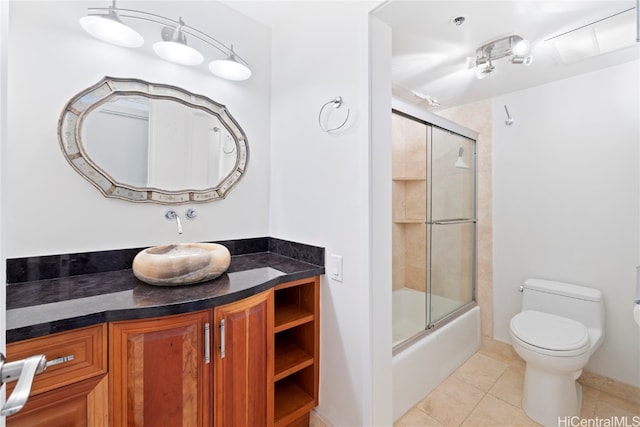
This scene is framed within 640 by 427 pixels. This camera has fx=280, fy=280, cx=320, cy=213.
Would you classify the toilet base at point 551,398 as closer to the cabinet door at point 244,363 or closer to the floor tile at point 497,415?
the floor tile at point 497,415

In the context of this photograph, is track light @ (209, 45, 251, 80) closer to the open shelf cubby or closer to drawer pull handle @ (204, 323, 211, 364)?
the open shelf cubby

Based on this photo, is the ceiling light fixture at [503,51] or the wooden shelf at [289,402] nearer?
the wooden shelf at [289,402]

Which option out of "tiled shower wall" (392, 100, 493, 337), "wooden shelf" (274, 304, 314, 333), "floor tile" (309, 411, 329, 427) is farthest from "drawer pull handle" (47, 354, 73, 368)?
"tiled shower wall" (392, 100, 493, 337)

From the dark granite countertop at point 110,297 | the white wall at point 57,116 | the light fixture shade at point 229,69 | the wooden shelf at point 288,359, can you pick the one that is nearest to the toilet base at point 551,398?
the wooden shelf at point 288,359

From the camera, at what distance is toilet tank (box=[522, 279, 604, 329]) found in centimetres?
182

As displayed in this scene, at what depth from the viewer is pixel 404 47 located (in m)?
1.74

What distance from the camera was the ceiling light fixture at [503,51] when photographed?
162cm

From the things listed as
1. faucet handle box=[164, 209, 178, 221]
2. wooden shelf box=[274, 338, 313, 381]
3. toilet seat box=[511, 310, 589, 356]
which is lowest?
wooden shelf box=[274, 338, 313, 381]

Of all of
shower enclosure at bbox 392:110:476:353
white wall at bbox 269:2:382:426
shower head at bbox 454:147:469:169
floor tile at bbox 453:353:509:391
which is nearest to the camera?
white wall at bbox 269:2:382:426

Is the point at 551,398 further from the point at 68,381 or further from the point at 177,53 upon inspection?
the point at 177,53

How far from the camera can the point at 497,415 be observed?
166cm

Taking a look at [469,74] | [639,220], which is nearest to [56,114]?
[469,74]

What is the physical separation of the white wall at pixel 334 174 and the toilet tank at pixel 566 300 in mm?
1564

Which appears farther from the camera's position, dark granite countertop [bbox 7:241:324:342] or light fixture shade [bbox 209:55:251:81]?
light fixture shade [bbox 209:55:251:81]
